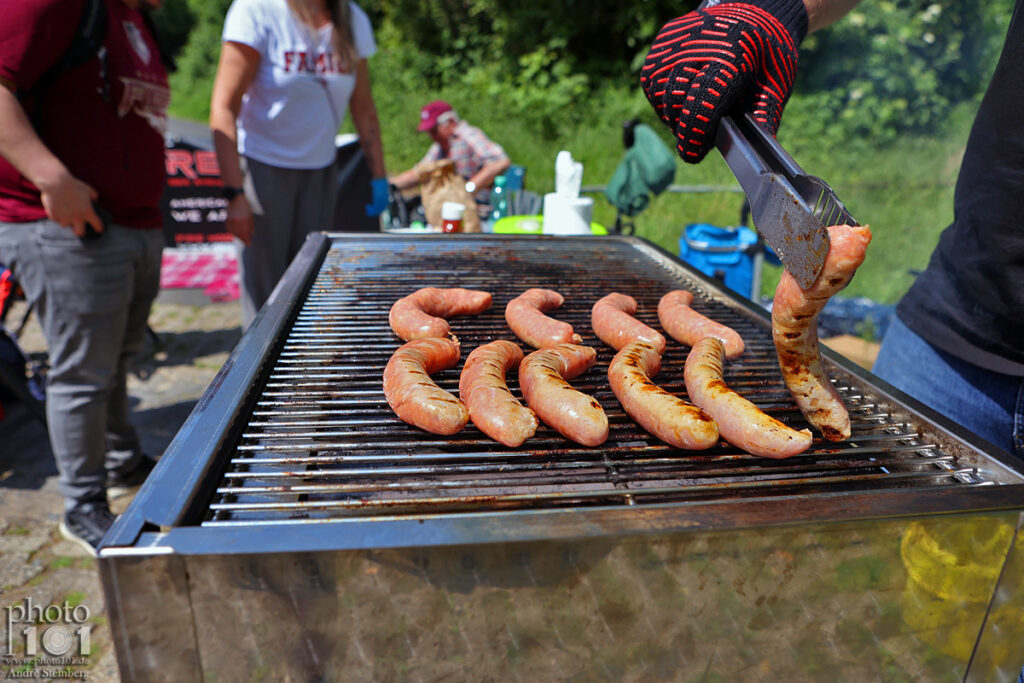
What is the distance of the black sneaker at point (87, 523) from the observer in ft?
12.1

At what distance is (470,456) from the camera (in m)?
1.70

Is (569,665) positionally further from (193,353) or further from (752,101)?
(193,353)

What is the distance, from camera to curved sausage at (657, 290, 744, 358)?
2412mm

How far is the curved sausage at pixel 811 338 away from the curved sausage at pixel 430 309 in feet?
3.95

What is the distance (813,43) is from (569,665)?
61.1 feet

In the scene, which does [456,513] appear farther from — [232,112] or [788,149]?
[788,149]

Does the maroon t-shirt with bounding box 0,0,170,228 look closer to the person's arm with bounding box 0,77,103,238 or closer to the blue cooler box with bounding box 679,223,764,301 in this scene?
the person's arm with bounding box 0,77,103,238

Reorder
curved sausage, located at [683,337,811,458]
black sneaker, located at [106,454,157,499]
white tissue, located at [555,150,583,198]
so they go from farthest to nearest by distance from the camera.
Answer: white tissue, located at [555,150,583,198]
black sneaker, located at [106,454,157,499]
curved sausage, located at [683,337,811,458]

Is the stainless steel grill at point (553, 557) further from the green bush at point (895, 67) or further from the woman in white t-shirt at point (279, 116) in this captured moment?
the green bush at point (895, 67)

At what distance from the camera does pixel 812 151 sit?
49.8ft

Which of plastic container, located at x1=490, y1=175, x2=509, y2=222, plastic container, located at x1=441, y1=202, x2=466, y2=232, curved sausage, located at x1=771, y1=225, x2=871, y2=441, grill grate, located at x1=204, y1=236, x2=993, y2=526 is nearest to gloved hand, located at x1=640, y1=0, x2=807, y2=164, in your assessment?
curved sausage, located at x1=771, y1=225, x2=871, y2=441

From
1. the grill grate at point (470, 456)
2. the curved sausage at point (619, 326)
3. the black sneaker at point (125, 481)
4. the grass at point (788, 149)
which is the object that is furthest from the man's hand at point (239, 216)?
the grass at point (788, 149)

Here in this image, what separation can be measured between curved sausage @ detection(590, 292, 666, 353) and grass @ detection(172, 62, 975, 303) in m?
6.66

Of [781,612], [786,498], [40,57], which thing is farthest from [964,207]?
[40,57]
